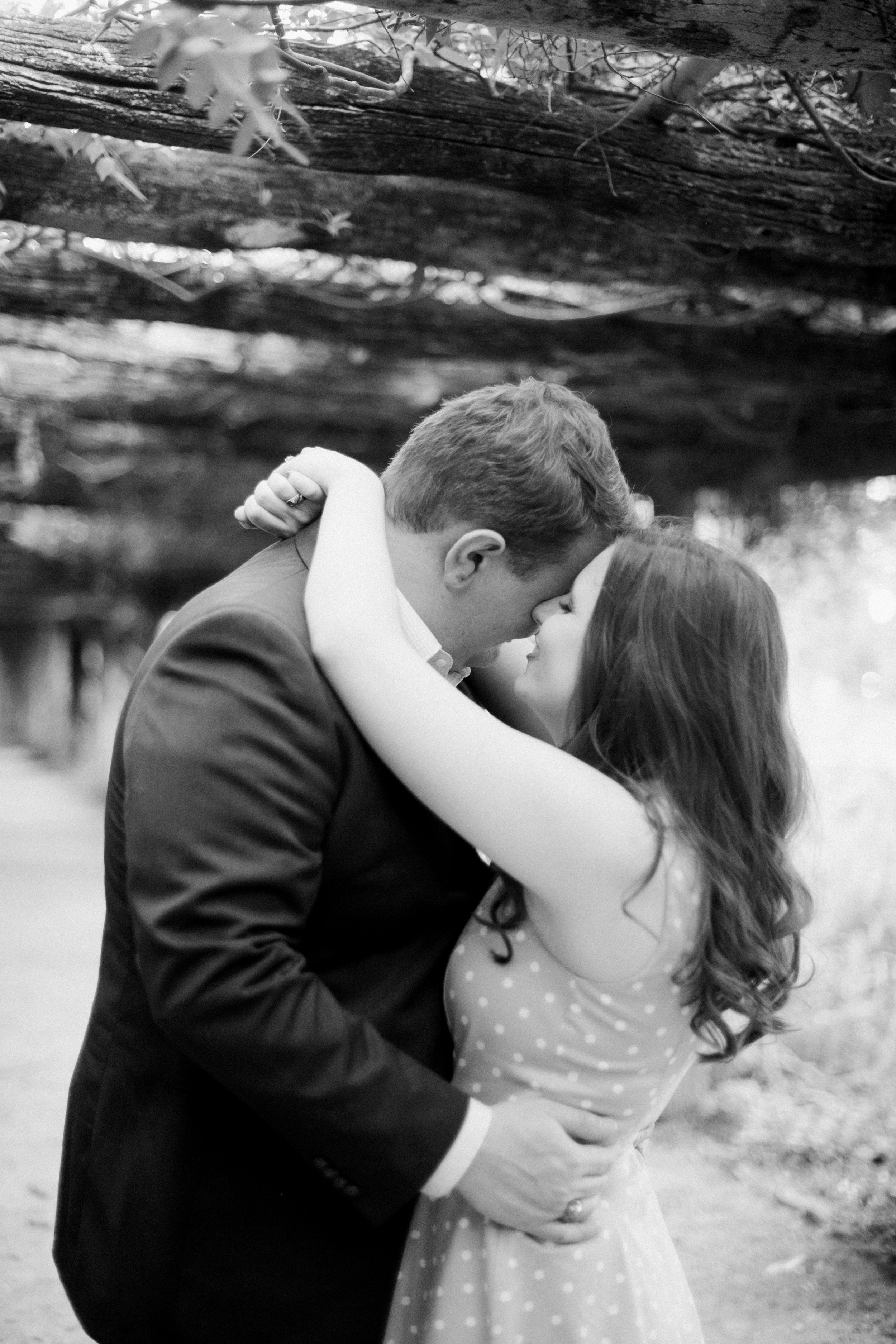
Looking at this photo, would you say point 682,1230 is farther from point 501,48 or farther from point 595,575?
point 501,48

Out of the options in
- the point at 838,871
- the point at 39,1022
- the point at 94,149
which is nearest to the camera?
the point at 94,149

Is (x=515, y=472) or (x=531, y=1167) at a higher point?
(x=515, y=472)

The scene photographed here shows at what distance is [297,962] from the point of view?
5.07ft

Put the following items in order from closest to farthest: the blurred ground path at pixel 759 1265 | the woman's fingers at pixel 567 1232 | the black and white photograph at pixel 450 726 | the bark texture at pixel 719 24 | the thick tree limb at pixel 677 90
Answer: the black and white photograph at pixel 450 726
the woman's fingers at pixel 567 1232
the bark texture at pixel 719 24
the thick tree limb at pixel 677 90
the blurred ground path at pixel 759 1265

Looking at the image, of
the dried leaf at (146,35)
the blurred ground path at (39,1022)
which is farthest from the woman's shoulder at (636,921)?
the blurred ground path at (39,1022)

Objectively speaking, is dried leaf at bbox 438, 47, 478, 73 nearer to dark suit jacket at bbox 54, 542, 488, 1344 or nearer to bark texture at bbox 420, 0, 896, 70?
bark texture at bbox 420, 0, 896, 70

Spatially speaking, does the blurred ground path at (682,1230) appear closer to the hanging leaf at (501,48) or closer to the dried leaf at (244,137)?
the dried leaf at (244,137)

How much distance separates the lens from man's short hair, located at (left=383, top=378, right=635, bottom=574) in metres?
1.90

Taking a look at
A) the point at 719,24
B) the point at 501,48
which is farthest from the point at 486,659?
the point at 501,48

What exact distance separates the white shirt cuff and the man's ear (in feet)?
2.66

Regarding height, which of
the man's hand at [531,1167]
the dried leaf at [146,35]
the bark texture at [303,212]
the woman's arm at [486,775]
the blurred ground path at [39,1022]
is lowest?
the blurred ground path at [39,1022]

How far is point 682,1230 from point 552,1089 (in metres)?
2.92

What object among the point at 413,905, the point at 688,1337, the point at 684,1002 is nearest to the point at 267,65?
the point at 413,905

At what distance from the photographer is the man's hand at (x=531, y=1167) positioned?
5.41 feet
